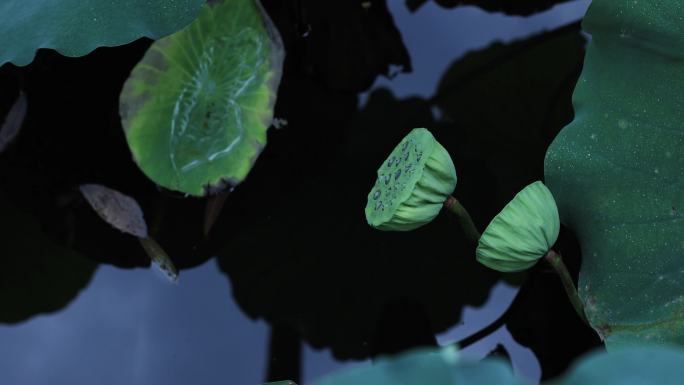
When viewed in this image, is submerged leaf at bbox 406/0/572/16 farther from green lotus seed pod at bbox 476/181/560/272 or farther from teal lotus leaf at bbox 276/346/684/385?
teal lotus leaf at bbox 276/346/684/385

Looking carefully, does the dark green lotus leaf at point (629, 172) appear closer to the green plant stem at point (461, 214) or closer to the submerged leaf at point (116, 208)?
the green plant stem at point (461, 214)

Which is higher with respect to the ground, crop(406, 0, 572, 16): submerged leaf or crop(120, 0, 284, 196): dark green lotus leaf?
crop(120, 0, 284, 196): dark green lotus leaf

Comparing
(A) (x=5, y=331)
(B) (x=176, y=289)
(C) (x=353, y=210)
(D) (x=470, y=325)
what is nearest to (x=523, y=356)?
(D) (x=470, y=325)

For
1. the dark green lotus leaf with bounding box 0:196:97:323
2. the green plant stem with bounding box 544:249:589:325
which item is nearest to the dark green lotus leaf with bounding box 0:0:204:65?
the dark green lotus leaf with bounding box 0:196:97:323

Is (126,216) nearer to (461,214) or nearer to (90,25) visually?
(90,25)

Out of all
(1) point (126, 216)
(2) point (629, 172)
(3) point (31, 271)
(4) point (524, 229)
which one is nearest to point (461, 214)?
(4) point (524, 229)

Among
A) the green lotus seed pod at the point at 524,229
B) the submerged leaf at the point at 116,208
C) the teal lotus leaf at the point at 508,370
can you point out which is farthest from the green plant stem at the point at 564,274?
the submerged leaf at the point at 116,208
